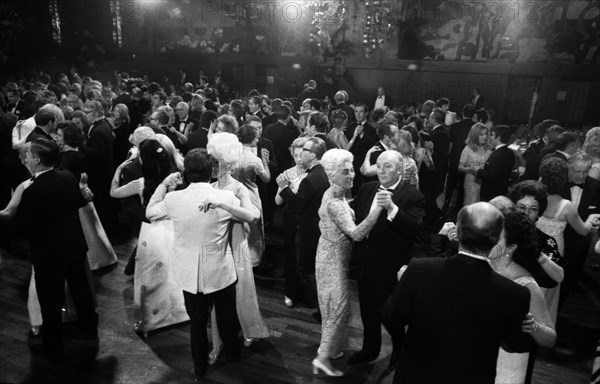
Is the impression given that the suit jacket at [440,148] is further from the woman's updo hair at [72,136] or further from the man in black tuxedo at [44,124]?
the man in black tuxedo at [44,124]

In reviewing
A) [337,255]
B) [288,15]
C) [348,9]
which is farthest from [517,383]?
[288,15]

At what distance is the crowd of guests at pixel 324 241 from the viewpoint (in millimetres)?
1827

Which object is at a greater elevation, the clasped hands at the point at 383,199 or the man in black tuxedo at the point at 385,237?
the clasped hands at the point at 383,199

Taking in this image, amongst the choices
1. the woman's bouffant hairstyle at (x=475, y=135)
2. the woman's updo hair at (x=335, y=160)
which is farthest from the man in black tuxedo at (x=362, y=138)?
the woman's updo hair at (x=335, y=160)

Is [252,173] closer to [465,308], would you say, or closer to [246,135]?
[246,135]

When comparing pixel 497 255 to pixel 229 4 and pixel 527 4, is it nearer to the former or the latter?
pixel 527 4

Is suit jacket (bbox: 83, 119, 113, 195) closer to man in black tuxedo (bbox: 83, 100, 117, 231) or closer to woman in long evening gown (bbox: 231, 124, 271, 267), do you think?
man in black tuxedo (bbox: 83, 100, 117, 231)

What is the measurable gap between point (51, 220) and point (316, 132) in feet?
9.72

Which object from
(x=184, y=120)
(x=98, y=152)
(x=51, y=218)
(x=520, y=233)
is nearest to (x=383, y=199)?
(x=520, y=233)

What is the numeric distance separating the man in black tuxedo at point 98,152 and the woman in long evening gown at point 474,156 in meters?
4.19

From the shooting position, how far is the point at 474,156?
18.2 feet

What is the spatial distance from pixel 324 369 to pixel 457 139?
166 inches

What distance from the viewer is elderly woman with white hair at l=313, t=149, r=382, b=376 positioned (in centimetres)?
303

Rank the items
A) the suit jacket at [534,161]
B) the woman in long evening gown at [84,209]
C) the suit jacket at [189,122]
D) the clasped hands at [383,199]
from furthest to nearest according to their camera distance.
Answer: the suit jacket at [189,122], the suit jacket at [534,161], the woman in long evening gown at [84,209], the clasped hands at [383,199]
